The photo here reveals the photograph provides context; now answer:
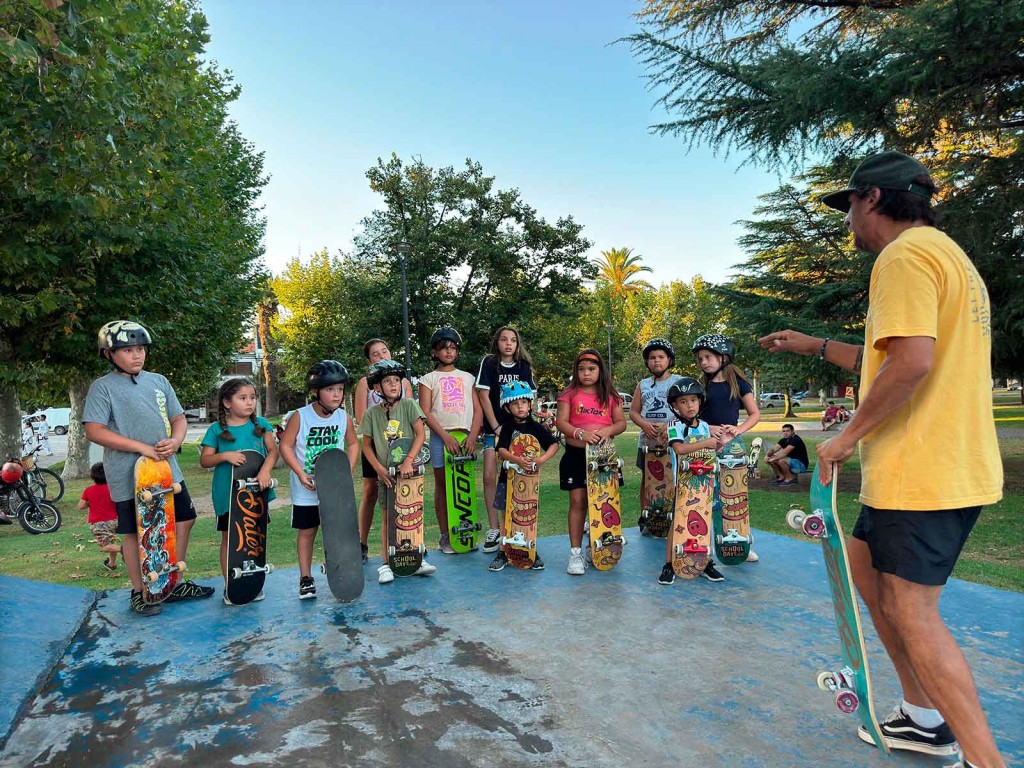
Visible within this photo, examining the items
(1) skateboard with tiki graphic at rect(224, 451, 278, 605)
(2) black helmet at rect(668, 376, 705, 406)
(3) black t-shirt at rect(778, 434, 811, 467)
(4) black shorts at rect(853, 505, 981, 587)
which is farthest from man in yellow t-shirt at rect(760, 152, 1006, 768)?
(3) black t-shirt at rect(778, 434, 811, 467)

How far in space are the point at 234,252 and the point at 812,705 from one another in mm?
15398

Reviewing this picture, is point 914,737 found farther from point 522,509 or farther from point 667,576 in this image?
point 522,509

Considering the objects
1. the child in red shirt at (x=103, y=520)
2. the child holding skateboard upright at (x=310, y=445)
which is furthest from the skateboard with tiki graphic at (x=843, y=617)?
the child in red shirt at (x=103, y=520)

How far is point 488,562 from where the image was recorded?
5465 mm

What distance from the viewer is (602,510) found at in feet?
16.3

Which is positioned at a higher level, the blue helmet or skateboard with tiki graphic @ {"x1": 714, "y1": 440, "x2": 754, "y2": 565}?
the blue helmet

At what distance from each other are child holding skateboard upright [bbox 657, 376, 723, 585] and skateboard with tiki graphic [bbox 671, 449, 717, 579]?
61 mm

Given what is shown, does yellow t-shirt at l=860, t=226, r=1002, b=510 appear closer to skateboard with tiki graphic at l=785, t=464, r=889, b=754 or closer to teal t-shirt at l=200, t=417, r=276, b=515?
skateboard with tiki graphic at l=785, t=464, r=889, b=754

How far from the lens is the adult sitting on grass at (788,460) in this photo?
1202cm

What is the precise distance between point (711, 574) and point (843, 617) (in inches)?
89.6

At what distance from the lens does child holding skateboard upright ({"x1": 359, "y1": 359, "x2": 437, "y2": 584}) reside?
5.09m

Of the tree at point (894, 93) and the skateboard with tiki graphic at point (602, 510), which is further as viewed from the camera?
the tree at point (894, 93)

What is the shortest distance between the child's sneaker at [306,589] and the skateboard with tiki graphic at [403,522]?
628mm

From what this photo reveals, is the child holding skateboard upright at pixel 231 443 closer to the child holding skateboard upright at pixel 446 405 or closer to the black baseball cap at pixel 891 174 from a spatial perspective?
the child holding skateboard upright at pixel 446 405
